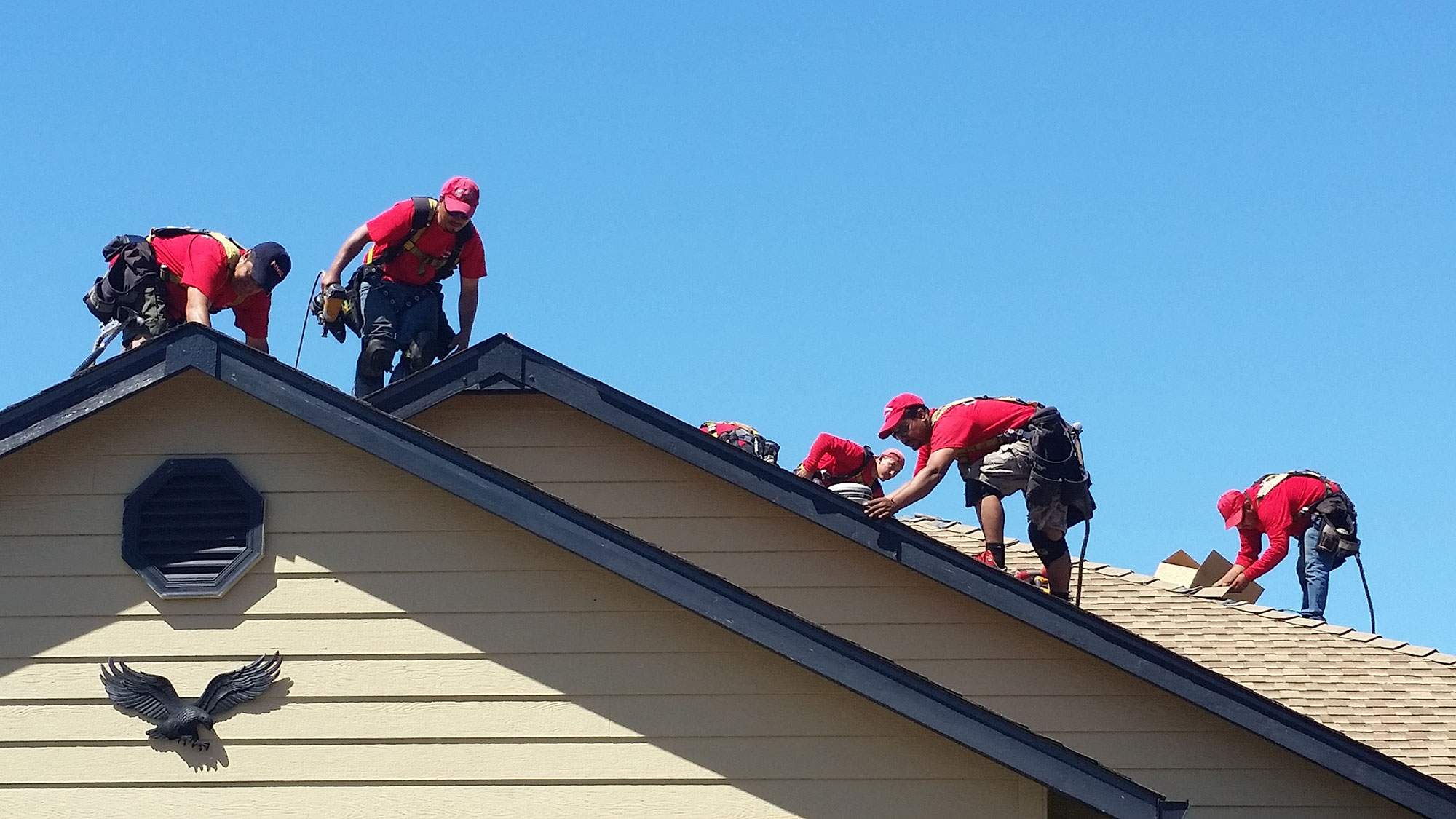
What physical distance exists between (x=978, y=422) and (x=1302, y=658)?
3080 millimetres

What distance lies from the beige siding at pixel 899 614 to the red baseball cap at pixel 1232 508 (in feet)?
18.7

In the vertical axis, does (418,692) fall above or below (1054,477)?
below

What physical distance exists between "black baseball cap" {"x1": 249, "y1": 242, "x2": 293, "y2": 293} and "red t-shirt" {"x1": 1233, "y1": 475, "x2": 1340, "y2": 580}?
8820mm

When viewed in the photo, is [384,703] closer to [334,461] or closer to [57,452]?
[334,461]

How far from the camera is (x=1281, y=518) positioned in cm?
1511

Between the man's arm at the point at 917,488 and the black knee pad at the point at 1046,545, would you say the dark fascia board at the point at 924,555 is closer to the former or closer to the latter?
the man's arm at the point at 917,488

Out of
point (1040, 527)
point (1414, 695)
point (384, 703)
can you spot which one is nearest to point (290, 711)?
point (384, 703)

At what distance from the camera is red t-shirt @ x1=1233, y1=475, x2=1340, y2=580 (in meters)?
15.1

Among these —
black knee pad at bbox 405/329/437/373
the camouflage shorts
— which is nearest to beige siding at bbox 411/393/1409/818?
black knee pad at bbox 405/329/437/373

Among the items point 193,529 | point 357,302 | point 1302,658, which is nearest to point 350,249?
point 357,302

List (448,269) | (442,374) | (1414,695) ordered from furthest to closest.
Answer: (1414,695)
(448,269)
(442,374)

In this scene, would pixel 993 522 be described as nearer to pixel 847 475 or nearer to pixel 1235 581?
pixel 847 475

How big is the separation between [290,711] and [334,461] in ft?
3.30

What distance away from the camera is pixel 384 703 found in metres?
7.23
